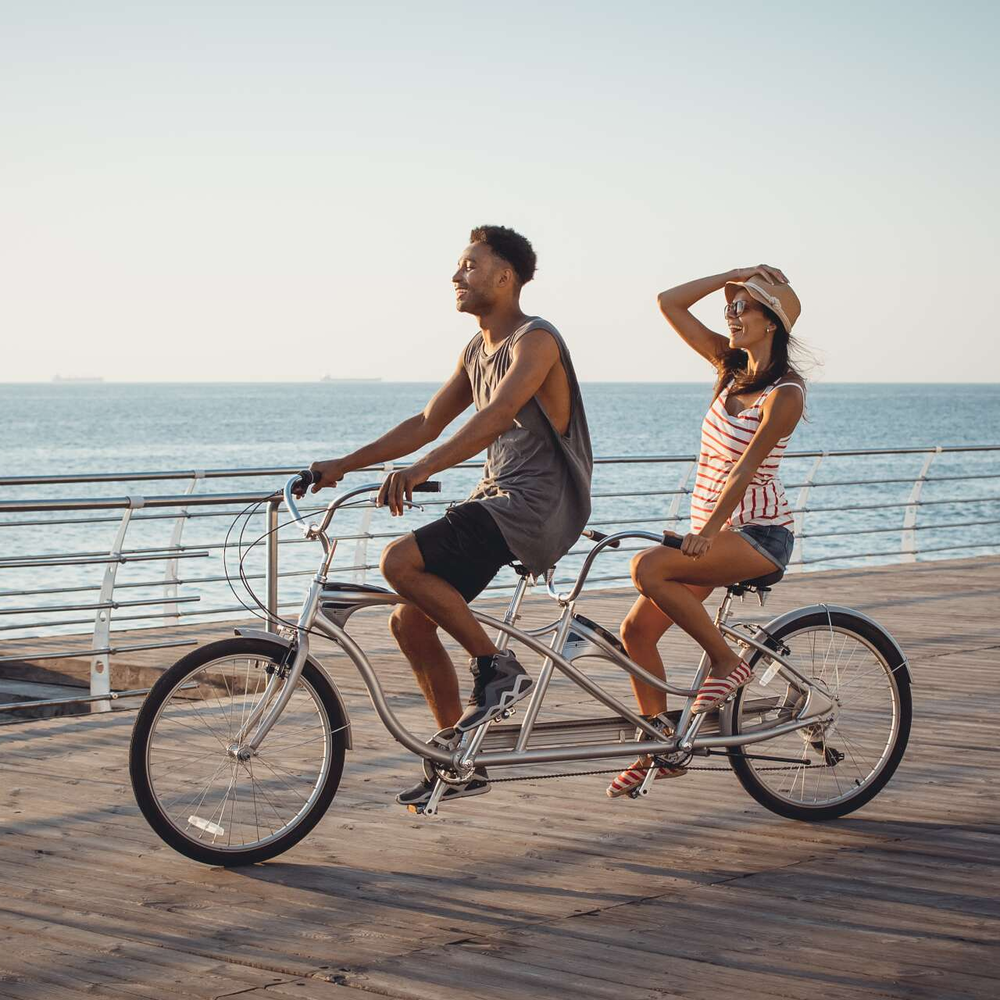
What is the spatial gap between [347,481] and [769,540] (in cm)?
1181

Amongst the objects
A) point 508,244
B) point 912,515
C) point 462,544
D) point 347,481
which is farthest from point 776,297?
point 347,481

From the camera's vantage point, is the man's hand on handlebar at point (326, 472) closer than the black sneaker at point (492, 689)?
No

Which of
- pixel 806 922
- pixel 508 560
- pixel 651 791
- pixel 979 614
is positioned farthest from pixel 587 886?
pixel 979 614

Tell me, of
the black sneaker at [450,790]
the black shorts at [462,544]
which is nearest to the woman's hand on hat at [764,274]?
the black shorts at [462,544]

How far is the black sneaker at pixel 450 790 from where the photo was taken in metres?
4.12

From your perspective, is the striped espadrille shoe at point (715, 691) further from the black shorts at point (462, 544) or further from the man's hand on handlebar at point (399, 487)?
the man's hand on handlebar at point (399, 487)

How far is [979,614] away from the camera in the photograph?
391 inches

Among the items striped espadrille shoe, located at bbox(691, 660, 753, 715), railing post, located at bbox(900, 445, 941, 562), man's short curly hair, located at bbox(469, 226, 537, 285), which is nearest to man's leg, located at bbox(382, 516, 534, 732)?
striped espadrille shoe, located at bbox(691, 660, 753, 715)

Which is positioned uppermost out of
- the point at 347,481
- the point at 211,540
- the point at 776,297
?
the point at 776,297

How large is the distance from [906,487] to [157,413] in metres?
75.6

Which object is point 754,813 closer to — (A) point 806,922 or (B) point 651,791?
(B) point 651,791

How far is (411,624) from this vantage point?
4.17 meters

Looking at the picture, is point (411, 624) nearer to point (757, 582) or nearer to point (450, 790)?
point (450, 790)

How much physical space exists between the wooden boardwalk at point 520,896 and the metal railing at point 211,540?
101 cm
